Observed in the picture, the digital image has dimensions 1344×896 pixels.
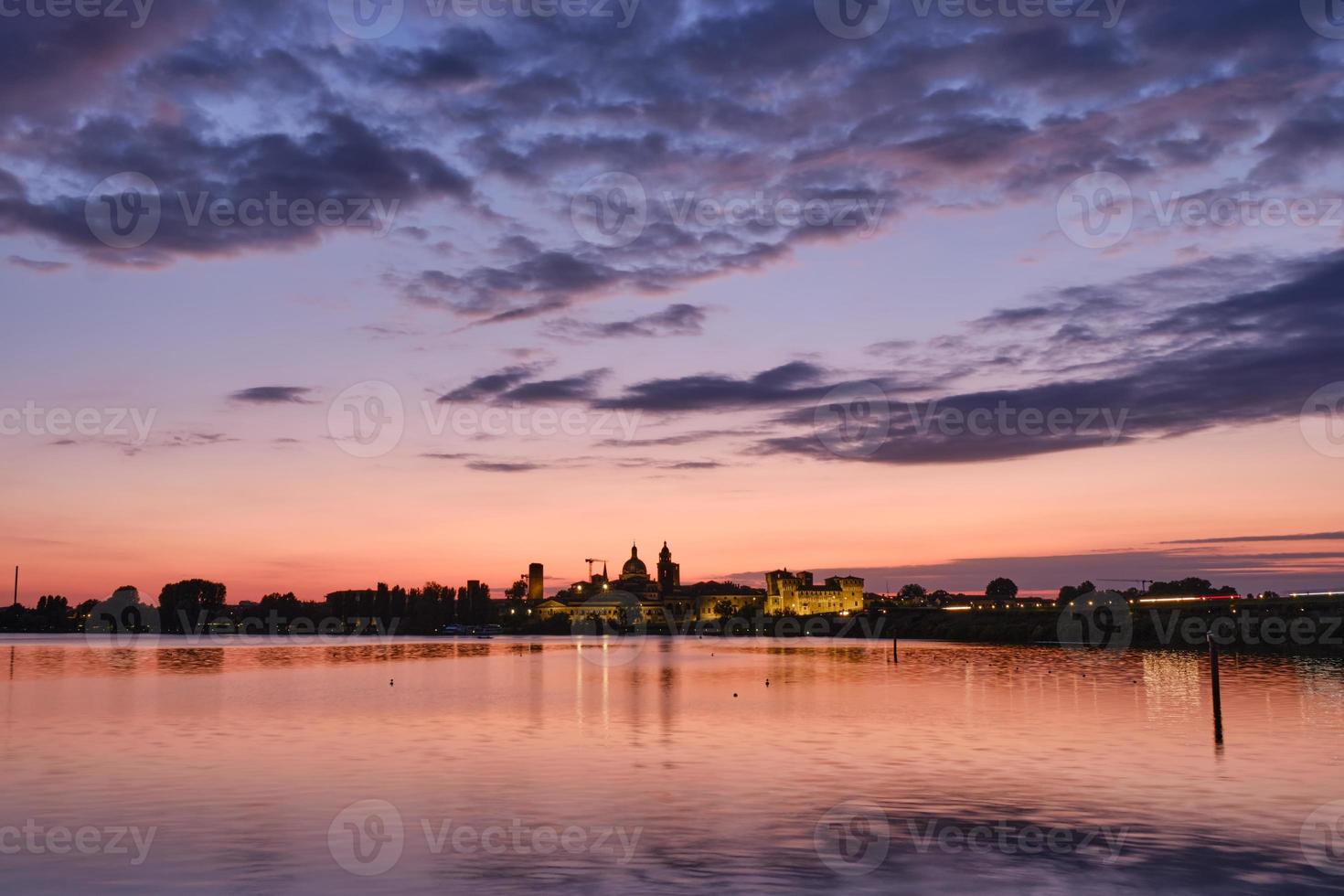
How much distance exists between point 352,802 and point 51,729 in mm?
27286

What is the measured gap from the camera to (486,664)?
12888 centimetres

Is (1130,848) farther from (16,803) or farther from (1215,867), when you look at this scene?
(16,803)

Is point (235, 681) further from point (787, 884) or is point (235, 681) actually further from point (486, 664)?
point (787, 884)

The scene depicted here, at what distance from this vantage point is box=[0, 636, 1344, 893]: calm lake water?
77.0 feet

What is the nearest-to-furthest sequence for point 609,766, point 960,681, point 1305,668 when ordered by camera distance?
point 609,766
point 960,681
point 1305,668

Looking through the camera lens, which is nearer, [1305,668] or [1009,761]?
[1009,761]

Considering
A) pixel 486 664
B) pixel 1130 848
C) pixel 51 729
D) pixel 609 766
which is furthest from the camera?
pixel 486 664

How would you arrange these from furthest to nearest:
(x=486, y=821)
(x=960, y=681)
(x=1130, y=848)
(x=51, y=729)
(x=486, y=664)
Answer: (x=486, y=664) → (x=960, y=681) → (x=51, y=729) → (x=486, y=821) → (x=1130, y=848)

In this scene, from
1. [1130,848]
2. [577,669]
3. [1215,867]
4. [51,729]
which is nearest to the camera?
[1215,867]

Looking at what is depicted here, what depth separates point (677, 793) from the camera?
1348 inches

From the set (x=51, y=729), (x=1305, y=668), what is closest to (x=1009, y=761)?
(x=51, y=729)

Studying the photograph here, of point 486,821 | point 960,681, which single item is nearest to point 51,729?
point 486,821

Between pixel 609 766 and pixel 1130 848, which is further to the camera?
pixel 609 766

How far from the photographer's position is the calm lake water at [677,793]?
23.5 metres
